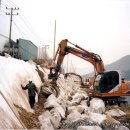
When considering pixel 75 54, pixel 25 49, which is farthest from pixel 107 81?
pixel 25 49

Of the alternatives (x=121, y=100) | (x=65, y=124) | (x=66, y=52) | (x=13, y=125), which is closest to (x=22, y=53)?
(x=66, y=52)

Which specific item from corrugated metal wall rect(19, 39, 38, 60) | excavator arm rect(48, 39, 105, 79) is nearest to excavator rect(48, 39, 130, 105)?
excavator arm rect(48, 39, 105, 79)

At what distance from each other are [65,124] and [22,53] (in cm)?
3045

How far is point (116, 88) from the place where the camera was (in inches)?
880

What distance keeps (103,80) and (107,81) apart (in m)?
0.30

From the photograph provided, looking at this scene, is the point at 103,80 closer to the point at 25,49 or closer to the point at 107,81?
the point at 107,81

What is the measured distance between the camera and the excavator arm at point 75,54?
23753mm

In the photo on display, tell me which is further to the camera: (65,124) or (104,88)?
(104,88)

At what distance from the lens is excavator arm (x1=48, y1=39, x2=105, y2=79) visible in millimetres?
23753

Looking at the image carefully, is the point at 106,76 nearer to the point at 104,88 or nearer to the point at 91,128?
the point at 104,88

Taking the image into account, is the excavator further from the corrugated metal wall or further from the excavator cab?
the corrugated metal wall

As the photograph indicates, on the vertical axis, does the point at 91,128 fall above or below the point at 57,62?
below

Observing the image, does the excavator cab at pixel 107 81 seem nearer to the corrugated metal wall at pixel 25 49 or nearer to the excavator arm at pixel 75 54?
the excavator arm at pixel 75 54

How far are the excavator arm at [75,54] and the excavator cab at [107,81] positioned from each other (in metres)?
1.15
